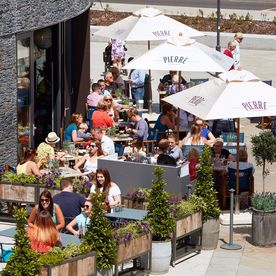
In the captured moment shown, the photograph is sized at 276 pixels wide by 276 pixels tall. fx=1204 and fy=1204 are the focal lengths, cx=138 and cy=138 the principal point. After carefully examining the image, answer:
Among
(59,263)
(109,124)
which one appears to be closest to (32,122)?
(109,124)

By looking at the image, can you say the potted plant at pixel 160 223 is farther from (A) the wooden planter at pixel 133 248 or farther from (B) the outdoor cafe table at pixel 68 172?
(B) the outdoor cafe table at pixel 68 172

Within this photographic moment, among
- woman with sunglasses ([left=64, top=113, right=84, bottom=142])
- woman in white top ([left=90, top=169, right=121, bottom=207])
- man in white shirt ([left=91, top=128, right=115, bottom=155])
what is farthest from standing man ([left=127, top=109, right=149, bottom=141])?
woman in white top ([left=90, top=169, right=121, bottom=207])

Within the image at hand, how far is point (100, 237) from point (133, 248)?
0.92 meters

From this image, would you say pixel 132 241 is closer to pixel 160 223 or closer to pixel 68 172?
pixel 160 223

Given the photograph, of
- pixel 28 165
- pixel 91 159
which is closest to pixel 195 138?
pixel 91 159

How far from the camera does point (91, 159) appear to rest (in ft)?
67.6

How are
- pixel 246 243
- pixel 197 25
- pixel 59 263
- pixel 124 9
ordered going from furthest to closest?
pixel 124 9
pixel 197 25
pixel 246 243
pixel 59 263

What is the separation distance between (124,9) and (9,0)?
2615 centimetres

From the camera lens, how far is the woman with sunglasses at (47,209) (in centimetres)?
1658

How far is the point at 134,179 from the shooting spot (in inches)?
770

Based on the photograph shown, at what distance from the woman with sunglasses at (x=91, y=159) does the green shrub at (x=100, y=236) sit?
461cm

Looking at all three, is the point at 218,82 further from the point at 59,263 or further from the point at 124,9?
the point at 124,9

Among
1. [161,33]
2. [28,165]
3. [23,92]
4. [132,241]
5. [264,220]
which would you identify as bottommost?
[132,241]

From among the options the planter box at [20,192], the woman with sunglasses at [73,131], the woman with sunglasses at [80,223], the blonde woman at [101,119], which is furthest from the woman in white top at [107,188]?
the blonde woman at [101,119]
